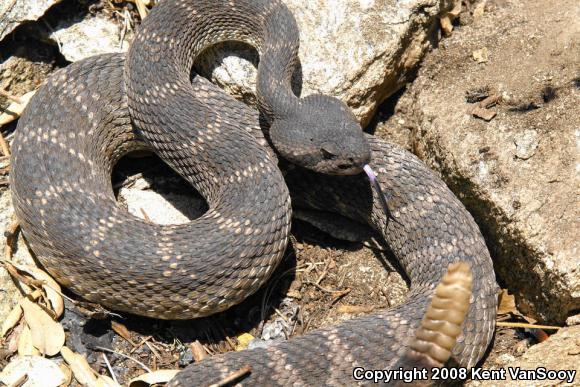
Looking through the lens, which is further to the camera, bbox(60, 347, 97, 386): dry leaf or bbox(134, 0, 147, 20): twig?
bbox(134, 0, 147, 20): twig

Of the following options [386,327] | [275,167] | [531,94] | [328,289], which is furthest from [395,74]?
[386,327]

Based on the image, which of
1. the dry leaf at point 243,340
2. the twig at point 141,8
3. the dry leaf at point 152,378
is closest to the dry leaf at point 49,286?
the dry leaf at point 152,378

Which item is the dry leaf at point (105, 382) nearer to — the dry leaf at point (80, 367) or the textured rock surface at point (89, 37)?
the dry leaf at point (80, 367)

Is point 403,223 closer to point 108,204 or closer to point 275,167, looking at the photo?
point 275,167

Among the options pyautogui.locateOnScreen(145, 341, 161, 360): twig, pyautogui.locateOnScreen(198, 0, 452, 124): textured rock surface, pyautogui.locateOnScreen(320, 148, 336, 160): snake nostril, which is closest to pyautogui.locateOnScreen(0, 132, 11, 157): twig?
pyautogui.locateOnScreen(198, 0, 452, 124): textured rock surface

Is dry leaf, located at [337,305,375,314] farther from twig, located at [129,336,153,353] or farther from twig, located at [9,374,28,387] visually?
twig, located at [9,374,28,387]
